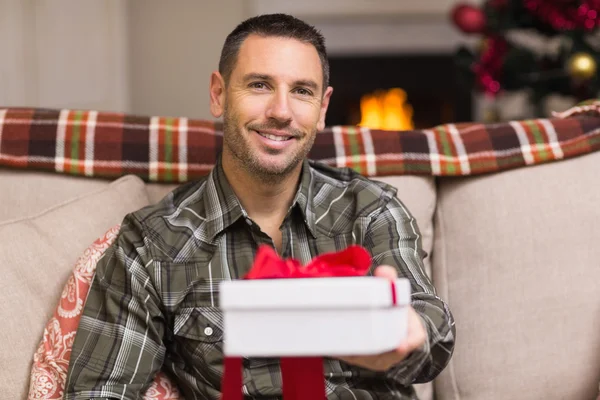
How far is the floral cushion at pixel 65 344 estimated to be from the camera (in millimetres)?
1280

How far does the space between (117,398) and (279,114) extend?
521 millimetres

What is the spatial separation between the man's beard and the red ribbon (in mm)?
452

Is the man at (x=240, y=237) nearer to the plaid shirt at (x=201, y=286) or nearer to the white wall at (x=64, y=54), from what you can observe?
the plaid shirt at (x=201, y=286)

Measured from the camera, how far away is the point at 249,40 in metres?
1.38

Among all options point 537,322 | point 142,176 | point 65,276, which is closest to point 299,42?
point 142,176

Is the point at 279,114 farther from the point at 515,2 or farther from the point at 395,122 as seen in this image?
the point at 395,122

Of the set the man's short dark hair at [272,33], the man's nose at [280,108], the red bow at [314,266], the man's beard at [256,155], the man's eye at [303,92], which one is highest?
the man's short dark hair at [272,33]

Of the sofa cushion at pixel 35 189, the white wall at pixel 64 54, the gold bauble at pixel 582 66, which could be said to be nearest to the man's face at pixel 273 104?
the sofa cushion at pixel 35 189

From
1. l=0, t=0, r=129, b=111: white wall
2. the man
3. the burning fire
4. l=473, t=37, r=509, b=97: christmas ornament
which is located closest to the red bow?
the man

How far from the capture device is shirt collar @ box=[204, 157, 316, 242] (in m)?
1.37

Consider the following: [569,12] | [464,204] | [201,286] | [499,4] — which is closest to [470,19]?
[499,4]

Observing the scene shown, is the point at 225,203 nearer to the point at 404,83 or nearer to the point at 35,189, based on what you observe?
the point at 35,189

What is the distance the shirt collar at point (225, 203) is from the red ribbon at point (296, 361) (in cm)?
46

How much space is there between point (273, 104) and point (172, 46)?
287 cm
